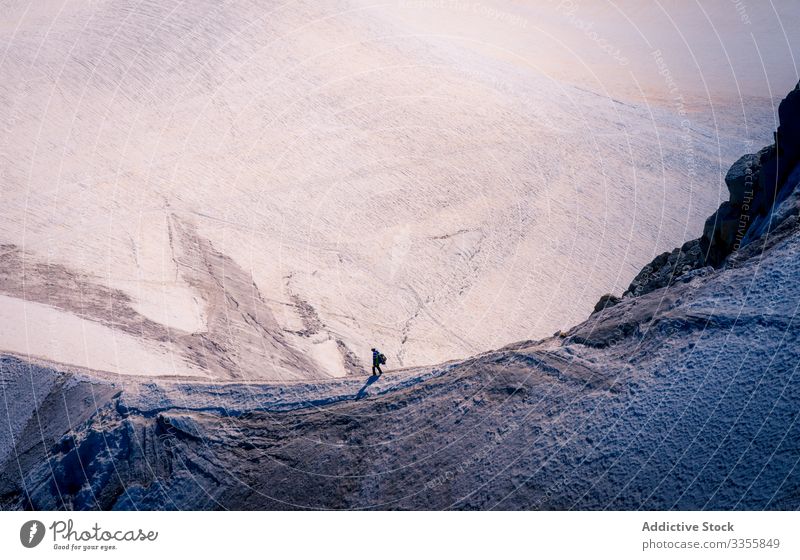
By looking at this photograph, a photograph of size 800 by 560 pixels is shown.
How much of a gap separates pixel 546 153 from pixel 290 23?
42.1 feet

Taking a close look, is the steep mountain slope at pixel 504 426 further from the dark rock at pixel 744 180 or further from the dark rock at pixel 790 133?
the dark rock at pixel 744 180

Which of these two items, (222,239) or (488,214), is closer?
(222,239)

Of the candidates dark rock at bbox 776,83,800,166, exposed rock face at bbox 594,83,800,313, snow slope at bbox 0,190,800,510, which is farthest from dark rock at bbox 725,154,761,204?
snow slope at bbox 0,190,800,510

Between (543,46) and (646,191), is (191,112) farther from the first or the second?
(543,46)

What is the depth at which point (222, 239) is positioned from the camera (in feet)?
100

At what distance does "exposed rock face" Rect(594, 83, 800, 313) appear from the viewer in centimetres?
2223

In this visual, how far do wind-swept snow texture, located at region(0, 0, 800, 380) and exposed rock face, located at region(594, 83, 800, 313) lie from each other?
664cm

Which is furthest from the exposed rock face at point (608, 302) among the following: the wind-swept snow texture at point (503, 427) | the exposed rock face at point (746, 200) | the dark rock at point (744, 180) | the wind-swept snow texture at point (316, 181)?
the wind-swept snow texture at point (316, 181)

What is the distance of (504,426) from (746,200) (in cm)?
949

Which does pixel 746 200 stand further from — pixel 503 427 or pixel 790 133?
pixel 503 427

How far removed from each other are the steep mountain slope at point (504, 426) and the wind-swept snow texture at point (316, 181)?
4614 mm

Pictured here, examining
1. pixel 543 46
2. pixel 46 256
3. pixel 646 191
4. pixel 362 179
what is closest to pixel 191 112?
pixel 362 179

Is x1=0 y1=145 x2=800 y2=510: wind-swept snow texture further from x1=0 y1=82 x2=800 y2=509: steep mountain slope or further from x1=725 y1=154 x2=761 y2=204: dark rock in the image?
x1=725 y1=154 x2=761 y2=204: dark rock

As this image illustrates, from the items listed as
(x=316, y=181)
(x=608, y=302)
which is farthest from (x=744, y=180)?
(x=316, y=181)
